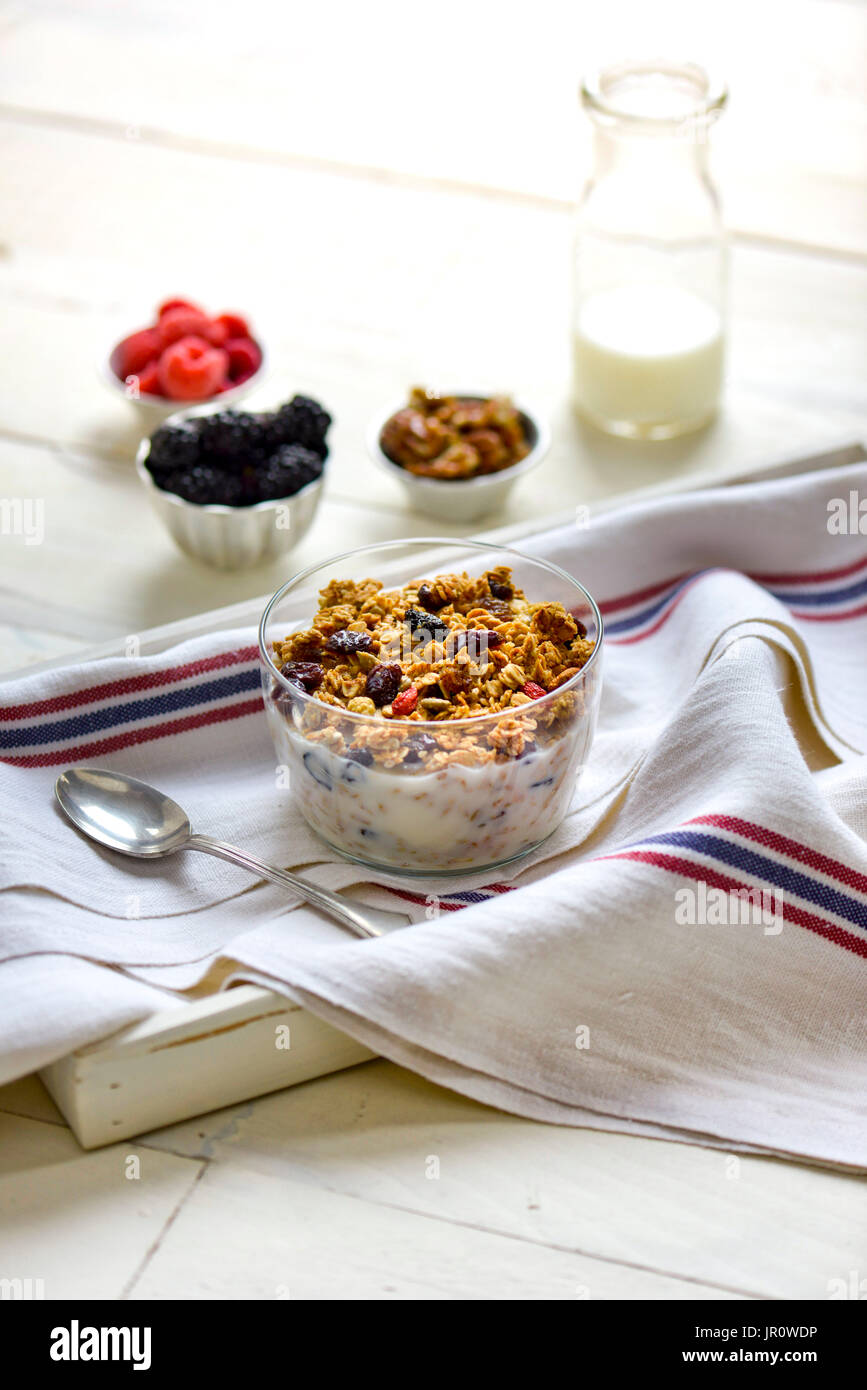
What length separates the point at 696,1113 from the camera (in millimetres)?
724

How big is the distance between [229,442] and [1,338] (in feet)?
1.58

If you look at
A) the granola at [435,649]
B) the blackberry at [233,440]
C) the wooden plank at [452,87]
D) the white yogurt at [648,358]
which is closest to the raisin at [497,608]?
the granola at [435,649]

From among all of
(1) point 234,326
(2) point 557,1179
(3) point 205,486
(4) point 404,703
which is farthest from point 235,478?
(2) point 557,1179

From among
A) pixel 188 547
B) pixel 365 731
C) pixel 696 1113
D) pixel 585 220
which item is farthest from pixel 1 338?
pixel 696 1113

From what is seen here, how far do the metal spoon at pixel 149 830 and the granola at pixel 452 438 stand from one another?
1.48 ft

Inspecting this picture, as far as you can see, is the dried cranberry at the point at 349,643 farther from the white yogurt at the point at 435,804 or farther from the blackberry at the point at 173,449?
the blackberry at the point at 173,449

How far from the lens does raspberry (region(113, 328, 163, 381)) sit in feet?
4.35

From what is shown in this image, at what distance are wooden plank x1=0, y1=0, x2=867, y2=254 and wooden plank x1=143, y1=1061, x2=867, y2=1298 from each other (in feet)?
4.08

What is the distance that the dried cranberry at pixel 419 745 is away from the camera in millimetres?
770

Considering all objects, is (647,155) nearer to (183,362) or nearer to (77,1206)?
(183,362)

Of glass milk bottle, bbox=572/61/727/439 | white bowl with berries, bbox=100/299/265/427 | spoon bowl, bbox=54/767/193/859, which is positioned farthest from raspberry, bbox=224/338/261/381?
spoon bowl, bbox=54/767/193/859

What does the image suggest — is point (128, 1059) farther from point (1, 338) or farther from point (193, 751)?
point (1, 338)

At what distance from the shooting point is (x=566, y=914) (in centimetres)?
74

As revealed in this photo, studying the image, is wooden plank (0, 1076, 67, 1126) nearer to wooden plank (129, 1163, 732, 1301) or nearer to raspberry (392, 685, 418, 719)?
wooden plank (129, 1163, 732, 1301)
